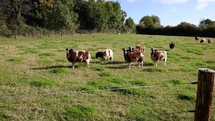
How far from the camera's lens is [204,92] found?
4.70 metres

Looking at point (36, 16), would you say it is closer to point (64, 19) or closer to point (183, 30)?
point (64, 19)

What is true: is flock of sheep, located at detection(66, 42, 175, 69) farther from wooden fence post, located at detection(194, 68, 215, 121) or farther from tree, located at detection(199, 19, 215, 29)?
tree, located at detection(199, 19, 215, 29)

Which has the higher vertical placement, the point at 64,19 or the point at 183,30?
the point at 64,19

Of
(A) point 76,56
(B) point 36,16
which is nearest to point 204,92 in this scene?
(A) point 76,56

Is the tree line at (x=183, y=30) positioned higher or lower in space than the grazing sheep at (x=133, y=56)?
higher

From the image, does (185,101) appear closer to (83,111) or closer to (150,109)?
(150,109)

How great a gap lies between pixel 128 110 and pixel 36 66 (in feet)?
24.7

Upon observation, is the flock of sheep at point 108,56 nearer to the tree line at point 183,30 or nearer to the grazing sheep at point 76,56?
the grazing sheep at point 76,56

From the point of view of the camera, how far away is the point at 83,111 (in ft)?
27.2

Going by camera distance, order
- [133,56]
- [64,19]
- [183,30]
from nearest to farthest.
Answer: [133,56], [64,19], [183,30]

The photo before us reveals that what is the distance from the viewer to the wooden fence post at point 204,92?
4625 mm

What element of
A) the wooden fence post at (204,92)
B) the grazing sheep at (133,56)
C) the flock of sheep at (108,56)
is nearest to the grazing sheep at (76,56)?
the flock of sheep at (108,56)

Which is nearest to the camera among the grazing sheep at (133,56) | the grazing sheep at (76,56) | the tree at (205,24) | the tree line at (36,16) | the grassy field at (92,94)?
the grassy field at (92,94)

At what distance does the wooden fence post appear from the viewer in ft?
15.2
